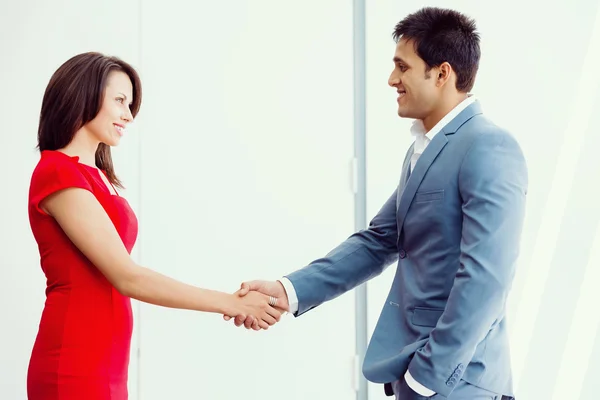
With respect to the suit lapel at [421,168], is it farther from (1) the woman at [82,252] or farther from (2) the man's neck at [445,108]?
(1) the woman at [82,252]

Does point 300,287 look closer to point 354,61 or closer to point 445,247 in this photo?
point 445,247

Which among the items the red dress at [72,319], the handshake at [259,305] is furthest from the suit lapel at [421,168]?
the red dress at [72,319]

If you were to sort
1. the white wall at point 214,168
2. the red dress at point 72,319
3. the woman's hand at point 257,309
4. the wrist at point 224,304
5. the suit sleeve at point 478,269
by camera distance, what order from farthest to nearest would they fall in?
the white wall at point 214,168 < the woman's hand at point 257,309 < the wrist at point 224,304 < the red dress at point 72,319 < the suit sleeve at point 478,269

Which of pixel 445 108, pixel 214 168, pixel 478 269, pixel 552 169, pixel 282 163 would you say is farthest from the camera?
pixel 282 163

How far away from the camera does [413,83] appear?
198 centimetres

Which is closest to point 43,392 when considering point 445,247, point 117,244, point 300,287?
point 117,244

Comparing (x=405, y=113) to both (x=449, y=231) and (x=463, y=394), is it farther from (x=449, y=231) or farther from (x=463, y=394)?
(x=463, y=394)

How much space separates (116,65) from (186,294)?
675 millimetres

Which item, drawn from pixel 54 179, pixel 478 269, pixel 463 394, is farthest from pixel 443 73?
pixel 54 179

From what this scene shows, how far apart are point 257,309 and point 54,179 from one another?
78cm

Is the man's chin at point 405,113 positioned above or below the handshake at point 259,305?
above

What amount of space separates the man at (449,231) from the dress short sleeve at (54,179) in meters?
0.83

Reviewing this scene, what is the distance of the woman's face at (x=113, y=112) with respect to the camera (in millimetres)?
2010

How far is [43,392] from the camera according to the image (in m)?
1.82
